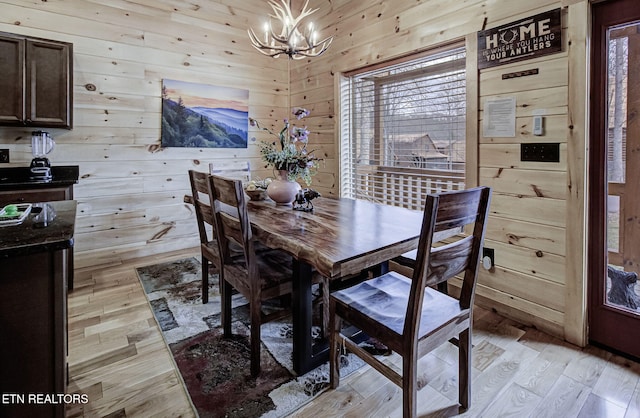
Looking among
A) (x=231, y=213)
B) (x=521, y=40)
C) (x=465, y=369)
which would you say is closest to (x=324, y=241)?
(x=231, y=213)

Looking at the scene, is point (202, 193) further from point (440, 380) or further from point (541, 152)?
point (541, 152)

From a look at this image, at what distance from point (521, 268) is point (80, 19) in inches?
166

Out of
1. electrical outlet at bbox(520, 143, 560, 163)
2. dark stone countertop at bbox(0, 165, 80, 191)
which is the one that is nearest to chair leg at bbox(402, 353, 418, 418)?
electrical outlet at bbox(520, 143, 560, 163)

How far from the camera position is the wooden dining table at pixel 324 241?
1386 mm

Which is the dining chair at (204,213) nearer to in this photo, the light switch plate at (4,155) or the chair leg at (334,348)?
the chair leg at (334,348)

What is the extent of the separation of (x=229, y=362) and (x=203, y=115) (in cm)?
288

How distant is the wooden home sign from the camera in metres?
2.09

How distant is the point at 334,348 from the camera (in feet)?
5.60

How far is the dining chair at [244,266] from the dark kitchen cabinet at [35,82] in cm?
193

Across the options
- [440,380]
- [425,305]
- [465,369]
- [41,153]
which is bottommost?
[440,380]

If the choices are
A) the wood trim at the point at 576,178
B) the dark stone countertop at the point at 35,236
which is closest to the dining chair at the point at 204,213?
the dark stone countertop at the point at 35,236

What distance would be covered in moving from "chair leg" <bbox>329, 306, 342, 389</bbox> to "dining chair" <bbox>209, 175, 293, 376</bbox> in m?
0.33

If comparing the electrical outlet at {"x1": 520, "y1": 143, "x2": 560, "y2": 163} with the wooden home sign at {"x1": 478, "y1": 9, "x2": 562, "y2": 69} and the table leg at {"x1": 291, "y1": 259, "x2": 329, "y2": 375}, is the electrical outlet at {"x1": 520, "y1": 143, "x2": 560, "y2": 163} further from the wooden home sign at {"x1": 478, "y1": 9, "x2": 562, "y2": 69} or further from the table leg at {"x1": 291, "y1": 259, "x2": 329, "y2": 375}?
the table leg at {"x1": 291, "y1": 259, "x2": 329, "y2": 375}

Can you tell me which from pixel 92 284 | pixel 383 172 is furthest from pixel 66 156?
pixel 383 172
